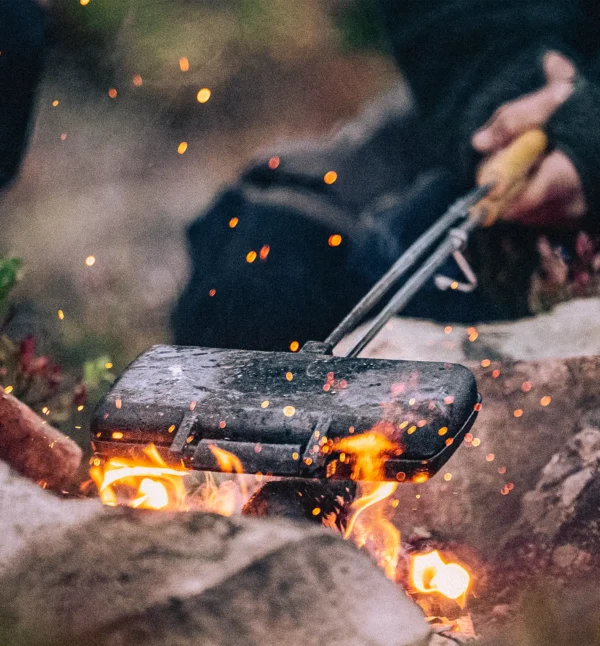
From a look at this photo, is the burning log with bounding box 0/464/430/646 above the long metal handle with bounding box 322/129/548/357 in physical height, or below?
below

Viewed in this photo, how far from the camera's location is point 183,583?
6.02 feet

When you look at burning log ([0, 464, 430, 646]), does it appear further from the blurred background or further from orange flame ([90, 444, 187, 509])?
the blurred background

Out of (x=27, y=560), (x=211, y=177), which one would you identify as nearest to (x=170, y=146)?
(x=211, y=177)

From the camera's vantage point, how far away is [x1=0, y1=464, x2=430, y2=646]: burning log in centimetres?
172

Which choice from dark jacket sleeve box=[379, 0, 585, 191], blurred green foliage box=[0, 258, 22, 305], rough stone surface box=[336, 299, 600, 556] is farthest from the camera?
dark jacket sleeve box=[379, 0, 585, 191]

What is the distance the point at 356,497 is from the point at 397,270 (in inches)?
39.7

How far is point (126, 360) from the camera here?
4.11 metres

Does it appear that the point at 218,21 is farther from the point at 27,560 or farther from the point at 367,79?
the point at 27,560

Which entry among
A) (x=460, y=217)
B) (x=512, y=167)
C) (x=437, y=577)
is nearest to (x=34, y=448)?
(x=437, y=577)

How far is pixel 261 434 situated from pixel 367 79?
10.8ft

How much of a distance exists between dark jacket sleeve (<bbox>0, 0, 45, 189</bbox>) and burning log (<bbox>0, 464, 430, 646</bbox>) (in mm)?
2360

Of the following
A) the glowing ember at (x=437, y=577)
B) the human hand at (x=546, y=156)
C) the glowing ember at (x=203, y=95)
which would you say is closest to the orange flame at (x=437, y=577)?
the glowing ember at (x=437, y=577)

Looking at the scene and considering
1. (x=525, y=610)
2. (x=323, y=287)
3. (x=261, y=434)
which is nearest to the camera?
(x=261, y=434)

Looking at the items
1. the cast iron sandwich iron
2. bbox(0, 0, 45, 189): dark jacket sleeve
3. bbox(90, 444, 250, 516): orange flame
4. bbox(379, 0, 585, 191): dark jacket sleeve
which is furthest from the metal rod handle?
bbox(0, 0, 45, 189): dark jacket sleeve
